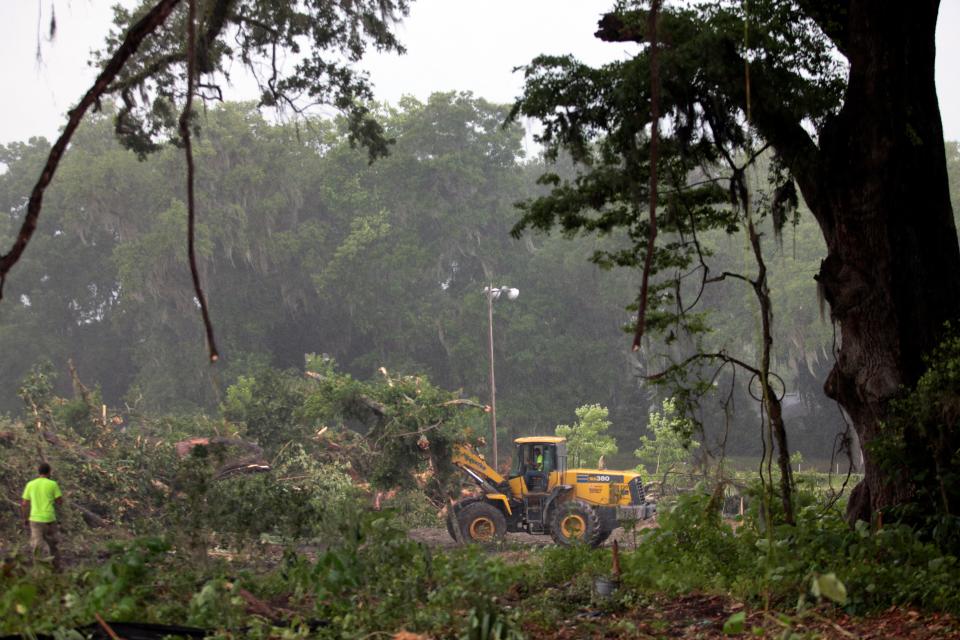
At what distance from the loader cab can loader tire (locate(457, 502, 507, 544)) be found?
85 cm

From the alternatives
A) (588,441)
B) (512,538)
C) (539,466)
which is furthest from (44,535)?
(588,441)

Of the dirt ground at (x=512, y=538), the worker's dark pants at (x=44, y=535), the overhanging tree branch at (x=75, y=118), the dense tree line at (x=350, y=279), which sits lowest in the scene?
the dirt ground at (x=512, y=538)

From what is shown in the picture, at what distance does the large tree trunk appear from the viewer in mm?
9617

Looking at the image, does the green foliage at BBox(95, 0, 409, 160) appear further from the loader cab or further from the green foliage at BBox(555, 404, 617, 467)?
the green foliage at BBox(555, 404, 617, 467)

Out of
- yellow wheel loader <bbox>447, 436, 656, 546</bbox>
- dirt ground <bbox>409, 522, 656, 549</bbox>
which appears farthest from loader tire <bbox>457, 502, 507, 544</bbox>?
dirt ground <bbox>409, 522, 656, 549</bbox>

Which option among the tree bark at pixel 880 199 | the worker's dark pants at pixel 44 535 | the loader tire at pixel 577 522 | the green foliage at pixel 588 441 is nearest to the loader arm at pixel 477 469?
the loader tire at pixel 577 522

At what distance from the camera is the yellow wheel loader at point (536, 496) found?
21.7 meters

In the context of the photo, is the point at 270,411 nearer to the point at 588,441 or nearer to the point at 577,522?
the point at 577,522

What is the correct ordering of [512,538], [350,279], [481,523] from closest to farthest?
[481,523], [512,538], [350,279]

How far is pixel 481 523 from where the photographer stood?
2189 cm

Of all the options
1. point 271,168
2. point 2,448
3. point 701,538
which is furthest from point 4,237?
point 701,538

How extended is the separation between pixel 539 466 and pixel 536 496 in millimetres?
640

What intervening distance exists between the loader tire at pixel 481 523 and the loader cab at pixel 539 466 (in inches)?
33.4

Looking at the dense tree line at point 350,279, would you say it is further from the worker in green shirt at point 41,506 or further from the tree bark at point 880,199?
the tree bark at point 880,199
